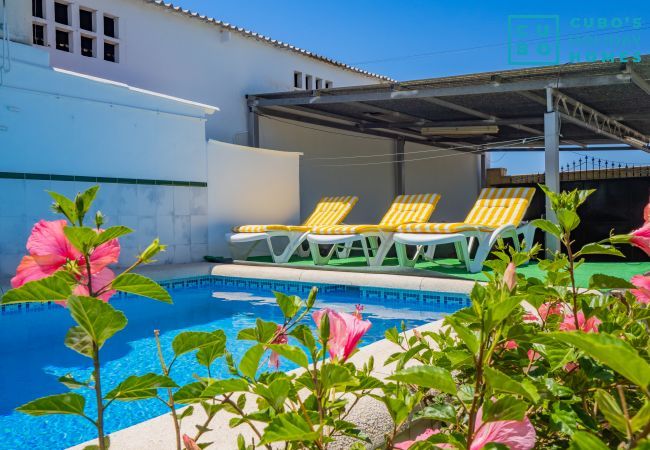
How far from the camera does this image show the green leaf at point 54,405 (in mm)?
471

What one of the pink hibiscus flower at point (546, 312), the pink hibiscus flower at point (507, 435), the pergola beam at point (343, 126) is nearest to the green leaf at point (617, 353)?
the pink hibiscus flower at point (507, 435)

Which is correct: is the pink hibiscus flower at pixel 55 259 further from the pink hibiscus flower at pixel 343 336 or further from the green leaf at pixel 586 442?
the green leaf at pixel 586 442

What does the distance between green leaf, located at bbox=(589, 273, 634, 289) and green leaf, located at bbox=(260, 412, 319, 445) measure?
50 centimetres

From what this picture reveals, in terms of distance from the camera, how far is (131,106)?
8766 millimetres

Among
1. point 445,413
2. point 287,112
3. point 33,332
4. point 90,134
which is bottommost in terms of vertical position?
point 33,332

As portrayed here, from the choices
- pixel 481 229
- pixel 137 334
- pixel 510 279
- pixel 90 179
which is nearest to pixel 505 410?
pixel 510 279

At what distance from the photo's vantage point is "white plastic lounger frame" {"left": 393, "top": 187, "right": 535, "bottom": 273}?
712 cm

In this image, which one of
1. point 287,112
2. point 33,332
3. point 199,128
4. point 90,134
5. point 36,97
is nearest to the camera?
point 33,332

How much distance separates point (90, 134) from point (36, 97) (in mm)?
858

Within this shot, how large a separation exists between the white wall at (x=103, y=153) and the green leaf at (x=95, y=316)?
305 inches

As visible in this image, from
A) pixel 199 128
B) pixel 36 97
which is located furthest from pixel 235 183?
pixel 36 97

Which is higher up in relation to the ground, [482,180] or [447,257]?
[482,180]

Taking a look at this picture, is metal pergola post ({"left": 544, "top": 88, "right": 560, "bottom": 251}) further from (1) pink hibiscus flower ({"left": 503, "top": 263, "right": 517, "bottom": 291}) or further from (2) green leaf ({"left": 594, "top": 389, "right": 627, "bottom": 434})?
(2) green leaf ({"left": 594, "top": 389, "right": 627, "bottom": 434})

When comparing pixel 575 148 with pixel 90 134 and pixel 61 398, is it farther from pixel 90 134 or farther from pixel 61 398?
pixel 61 398
